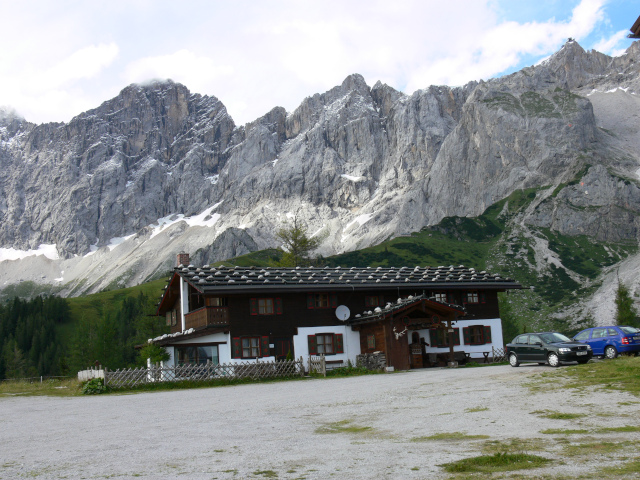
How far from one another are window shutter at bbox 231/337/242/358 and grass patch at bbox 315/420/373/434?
26.0m

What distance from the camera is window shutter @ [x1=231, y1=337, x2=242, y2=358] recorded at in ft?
131

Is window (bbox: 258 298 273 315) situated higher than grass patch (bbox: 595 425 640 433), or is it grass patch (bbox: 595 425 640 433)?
window (bbox: 258 298 273 315)

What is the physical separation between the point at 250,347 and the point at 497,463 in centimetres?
3295

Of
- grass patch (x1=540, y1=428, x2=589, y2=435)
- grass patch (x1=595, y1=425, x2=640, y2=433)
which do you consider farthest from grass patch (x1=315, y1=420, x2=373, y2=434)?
grass patch (x1=595, y1=425, x2=640, y2=433)

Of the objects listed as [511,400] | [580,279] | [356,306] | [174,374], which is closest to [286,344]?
[356,306]

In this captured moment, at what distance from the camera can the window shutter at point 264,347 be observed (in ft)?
134

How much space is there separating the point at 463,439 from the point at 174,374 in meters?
27.3

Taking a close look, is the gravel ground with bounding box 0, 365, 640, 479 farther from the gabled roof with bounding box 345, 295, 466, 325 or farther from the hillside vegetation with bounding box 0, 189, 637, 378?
the hillside vegetation with bounding box 0, 189, 637, 378

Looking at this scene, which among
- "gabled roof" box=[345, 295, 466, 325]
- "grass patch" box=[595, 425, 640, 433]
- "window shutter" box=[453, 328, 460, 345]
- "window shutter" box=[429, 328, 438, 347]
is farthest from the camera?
"window shutter" box=[453, 328, 460, 345]

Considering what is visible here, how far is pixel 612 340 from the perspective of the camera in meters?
30.7

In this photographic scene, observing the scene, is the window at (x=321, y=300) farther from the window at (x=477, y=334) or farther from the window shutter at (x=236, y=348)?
the window at (x=477, y=334)

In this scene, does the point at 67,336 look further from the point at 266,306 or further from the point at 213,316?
the point at 266,306

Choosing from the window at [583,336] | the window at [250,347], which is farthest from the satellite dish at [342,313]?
the window at [583,336]

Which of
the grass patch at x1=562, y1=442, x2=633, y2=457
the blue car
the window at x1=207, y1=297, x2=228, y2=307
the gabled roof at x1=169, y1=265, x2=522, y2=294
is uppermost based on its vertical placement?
the gabled roof at x1=169, y1=265, x2=522, y2=294
